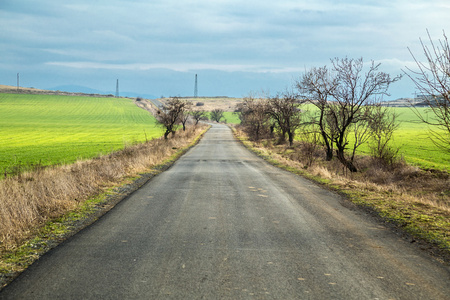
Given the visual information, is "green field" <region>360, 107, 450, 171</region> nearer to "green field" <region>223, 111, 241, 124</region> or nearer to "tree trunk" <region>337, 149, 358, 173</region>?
"tree trunk" <region>337, 149, 358, 173</region>

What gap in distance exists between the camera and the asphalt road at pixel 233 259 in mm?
4422

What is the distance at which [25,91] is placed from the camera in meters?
150

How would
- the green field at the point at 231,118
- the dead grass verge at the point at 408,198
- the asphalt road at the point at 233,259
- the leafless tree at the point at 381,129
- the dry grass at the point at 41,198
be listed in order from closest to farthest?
the asphalt road at the point at 233,259, the dry grass at the point at 41,198, the dead grass verge at the point at 408,198, the leafless tree at the point at 381,129, the green field at the point at 231,118

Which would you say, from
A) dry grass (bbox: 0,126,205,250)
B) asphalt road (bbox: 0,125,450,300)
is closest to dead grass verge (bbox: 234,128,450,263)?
asphalt road (bbox: 0,125,450,300)

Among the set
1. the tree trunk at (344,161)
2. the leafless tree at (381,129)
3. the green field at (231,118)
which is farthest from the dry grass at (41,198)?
the green field at (231,118)

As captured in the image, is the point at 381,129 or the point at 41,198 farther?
the point at 381,129

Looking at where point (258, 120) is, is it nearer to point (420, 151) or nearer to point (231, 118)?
point (420, 151)

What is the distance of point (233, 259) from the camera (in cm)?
548

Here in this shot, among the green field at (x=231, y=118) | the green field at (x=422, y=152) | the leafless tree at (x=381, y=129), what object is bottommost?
the green field at (x=422, y=152)

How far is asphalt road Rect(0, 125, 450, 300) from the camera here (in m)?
4.42

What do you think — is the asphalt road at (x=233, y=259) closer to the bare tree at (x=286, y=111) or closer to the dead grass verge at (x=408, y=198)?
the dead grass verge at (x=408, y=198)

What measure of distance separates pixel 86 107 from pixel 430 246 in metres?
130

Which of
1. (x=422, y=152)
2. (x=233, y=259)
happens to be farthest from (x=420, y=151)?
(x=233, y=259)

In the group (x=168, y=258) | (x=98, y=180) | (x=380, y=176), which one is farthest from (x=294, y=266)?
(x=380, y=176)
